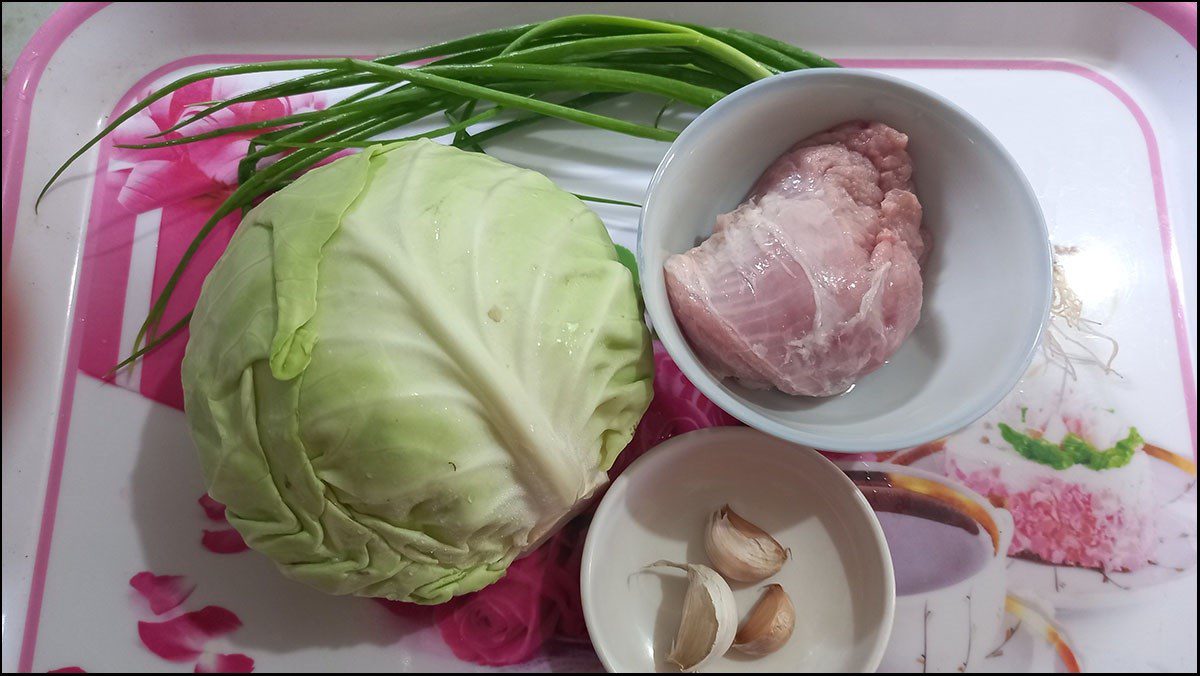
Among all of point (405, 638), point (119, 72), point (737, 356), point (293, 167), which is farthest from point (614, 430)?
point (119, 72)

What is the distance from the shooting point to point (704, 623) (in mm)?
1254

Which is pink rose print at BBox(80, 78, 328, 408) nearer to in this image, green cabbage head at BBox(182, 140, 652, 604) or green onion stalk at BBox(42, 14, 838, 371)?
green onion stalk at BBox(42, 14, 838, 371)

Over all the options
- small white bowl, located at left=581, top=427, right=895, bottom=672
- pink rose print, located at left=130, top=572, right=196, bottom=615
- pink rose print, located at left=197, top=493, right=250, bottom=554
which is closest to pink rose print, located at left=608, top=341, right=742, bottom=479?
small white bowl, located at left=581, top=427, right=895, bottom=672

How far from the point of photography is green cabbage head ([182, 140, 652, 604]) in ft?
3.30

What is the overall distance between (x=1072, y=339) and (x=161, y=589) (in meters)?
1.89

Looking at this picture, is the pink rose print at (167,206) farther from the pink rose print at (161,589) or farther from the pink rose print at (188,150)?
the pink rose print at (161,589)

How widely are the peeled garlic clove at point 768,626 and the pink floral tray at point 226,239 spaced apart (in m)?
0.31

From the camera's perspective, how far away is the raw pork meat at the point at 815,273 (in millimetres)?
1189

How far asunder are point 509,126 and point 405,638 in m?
1.05

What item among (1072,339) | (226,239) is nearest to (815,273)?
(1072,339)

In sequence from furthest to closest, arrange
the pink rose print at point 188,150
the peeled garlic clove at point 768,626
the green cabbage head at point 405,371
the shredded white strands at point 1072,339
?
the pink rose print at point 188,150
the shredded white strands at point 1072,339
the peeled garlic clove at point 768,626
the green cabbage head at point 405,371

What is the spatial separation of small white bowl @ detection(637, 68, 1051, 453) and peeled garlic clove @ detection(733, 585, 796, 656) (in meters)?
0.32

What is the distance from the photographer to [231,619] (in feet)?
4.73

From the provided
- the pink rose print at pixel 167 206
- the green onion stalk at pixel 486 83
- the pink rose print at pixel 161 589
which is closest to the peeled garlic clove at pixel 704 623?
the green onion stalk at pixel 486 83
